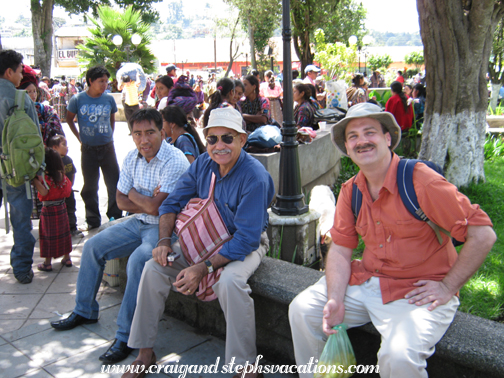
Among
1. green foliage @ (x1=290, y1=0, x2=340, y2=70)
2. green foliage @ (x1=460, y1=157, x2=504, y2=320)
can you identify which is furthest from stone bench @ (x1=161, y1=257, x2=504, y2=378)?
green foliage @ (x1=290, y1=0, x2=340, y2=70)

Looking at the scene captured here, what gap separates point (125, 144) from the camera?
12.2 m

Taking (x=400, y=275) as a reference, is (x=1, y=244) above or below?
below

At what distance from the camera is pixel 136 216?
12.3ft

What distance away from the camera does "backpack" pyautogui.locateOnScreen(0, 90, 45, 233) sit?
4090 millimetres

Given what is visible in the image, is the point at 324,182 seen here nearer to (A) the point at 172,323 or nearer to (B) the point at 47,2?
(A) the point at 172,323

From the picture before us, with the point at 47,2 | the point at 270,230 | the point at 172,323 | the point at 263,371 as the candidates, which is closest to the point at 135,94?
the point at 270,230

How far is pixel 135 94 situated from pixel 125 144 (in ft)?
12.3

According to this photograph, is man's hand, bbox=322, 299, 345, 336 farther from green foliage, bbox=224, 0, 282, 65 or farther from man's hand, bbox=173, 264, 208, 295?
green foliage, bbox=224, 0, 282, 65

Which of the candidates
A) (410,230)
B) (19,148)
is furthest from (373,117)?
(19,148)

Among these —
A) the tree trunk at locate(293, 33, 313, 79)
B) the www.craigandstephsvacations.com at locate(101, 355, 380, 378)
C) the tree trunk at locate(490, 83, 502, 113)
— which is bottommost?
the www.craigandstephsvacations.com at locate(101, 355, 380, 378)

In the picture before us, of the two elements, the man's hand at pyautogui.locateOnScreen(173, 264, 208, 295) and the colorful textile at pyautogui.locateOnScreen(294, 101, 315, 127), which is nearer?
the man's hand at pyautogui.locateOnScreen(173, 264, 208, 295)

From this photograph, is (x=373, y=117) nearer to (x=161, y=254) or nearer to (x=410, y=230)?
(x=410, y=230)

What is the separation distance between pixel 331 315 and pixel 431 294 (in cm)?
51

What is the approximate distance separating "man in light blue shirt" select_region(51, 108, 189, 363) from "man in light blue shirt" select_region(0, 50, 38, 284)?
44.6 inches
